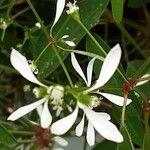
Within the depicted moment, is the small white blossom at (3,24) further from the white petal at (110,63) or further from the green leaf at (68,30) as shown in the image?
the white petal at (110,63)

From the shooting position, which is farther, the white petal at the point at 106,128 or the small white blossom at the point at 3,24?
the small white blossom at the point at 3,24

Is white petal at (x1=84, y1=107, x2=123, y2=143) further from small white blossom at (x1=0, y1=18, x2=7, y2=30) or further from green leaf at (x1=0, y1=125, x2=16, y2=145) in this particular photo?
small white blossom at (x1=0, y1=18, x2=7, y2=30)

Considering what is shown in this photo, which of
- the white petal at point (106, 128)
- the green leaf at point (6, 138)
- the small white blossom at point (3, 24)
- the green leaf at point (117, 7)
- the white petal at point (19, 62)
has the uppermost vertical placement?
the green leaf at point (117, 7)

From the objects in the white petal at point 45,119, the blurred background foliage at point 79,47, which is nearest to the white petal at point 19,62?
the white petal at point 45,119

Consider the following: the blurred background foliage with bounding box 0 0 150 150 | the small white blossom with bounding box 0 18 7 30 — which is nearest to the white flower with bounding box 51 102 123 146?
the blurred background foliage with bounding box 0 0 150 150

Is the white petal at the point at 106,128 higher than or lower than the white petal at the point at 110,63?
lower

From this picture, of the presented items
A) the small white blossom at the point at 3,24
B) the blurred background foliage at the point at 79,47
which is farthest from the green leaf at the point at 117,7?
the small white blossom at the point at 3,24

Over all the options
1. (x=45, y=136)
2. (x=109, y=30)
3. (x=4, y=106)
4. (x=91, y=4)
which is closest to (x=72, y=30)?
(x=91, y=4)
